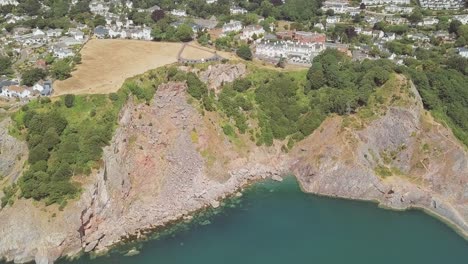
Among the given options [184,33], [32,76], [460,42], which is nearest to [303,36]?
[184,33]

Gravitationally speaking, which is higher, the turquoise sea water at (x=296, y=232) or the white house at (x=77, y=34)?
the white house at (x=77, y=34)

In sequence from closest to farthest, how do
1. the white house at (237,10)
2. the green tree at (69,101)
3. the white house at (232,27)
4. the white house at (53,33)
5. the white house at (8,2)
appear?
the green tree at (69,101) → the white house at (53,33) → the white house at (232,27) → the white house at (237,10) → the white house at (8,2)

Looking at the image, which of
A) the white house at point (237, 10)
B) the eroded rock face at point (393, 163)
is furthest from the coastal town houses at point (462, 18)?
the white house at point (237, 10)

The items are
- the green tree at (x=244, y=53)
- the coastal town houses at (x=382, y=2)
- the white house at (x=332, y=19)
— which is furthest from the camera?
the coastal town houses at (x=382, y=2)

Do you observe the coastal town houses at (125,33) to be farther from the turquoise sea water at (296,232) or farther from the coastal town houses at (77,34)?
the turquoise sea water at (296,232)

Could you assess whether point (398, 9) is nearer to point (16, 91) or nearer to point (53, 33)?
point (53, 33)

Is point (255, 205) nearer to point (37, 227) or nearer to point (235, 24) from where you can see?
point (37, 227)

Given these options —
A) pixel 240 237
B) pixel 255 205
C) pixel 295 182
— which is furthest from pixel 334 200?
pixel 240 237

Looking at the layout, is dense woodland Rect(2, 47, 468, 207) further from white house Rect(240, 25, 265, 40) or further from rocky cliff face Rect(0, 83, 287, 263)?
white house Rect(240, 25, 265, 40)

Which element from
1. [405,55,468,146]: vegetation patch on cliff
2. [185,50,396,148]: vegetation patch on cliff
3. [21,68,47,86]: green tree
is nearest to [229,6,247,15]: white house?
[185,50,396,148]: vegetation patch on cliff
